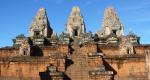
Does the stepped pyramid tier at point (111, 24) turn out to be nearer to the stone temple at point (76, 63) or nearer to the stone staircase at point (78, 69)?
the stone temple at point (76, 63)

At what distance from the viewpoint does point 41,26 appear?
42312mm

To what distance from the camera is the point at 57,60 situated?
833 inches

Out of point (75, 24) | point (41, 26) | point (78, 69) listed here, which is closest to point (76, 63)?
point (78, 69)

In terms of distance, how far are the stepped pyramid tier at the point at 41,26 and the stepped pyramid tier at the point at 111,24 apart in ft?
23.9

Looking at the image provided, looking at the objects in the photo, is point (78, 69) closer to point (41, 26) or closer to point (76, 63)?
point (76, 63)

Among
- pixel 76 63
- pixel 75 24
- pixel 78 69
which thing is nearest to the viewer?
pixel 78 69

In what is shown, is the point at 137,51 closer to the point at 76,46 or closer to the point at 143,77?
the point at 76,46

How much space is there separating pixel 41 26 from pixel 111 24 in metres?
9.48

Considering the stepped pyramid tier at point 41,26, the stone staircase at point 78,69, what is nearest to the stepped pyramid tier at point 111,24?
the stepped pyramid tier at point 41,26

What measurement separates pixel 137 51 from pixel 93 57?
949 centimetres

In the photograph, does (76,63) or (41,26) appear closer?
(76,63)

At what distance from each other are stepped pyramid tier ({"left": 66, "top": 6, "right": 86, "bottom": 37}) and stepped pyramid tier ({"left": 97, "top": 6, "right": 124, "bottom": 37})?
2.73 m

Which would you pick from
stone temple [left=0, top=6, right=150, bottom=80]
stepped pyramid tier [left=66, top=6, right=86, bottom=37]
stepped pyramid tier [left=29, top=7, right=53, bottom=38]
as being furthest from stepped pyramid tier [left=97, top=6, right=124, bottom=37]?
stone temple [left=0, top=6, right=150, bottom=80]

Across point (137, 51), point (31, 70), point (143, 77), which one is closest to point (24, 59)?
point (31, 70)
